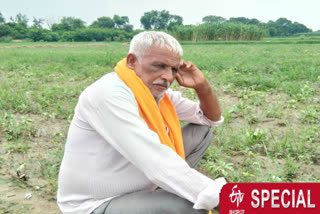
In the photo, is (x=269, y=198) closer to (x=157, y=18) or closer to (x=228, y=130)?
(x=228, y=130)

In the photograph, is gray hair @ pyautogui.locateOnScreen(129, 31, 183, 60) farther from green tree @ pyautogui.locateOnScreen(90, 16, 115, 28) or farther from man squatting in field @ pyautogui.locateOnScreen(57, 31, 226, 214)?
green tree @ pyautogui.locateOnScreen(90, 16, 115, 28)

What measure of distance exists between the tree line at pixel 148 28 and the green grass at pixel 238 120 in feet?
69.0

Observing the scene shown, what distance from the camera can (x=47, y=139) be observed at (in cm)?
389

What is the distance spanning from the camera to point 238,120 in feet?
13.4

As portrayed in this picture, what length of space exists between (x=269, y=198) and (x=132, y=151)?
778 millimetres

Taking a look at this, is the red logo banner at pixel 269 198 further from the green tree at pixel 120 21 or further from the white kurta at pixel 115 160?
the green tree at pixel 120 21

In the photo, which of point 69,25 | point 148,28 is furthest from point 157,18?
point 69,25

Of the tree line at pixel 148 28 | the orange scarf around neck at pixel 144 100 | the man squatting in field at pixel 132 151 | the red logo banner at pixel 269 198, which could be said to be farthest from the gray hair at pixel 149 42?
the tree line at pixel 148 28

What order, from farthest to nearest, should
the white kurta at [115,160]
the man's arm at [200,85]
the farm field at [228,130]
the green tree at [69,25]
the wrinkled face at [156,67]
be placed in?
the green tree at [69,25] < the farm field at [228,130] < the man's arm at [200,85] < the wrinkled face at [156,67] < the white kurta at [115,160]

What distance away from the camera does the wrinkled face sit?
6.44ft

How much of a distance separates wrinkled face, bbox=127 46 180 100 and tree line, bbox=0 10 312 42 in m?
25.7

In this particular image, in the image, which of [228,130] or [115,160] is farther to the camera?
[228,130]

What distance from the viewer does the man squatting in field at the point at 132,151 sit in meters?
1.64

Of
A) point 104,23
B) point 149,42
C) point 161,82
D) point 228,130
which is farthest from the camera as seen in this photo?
point 104,23
